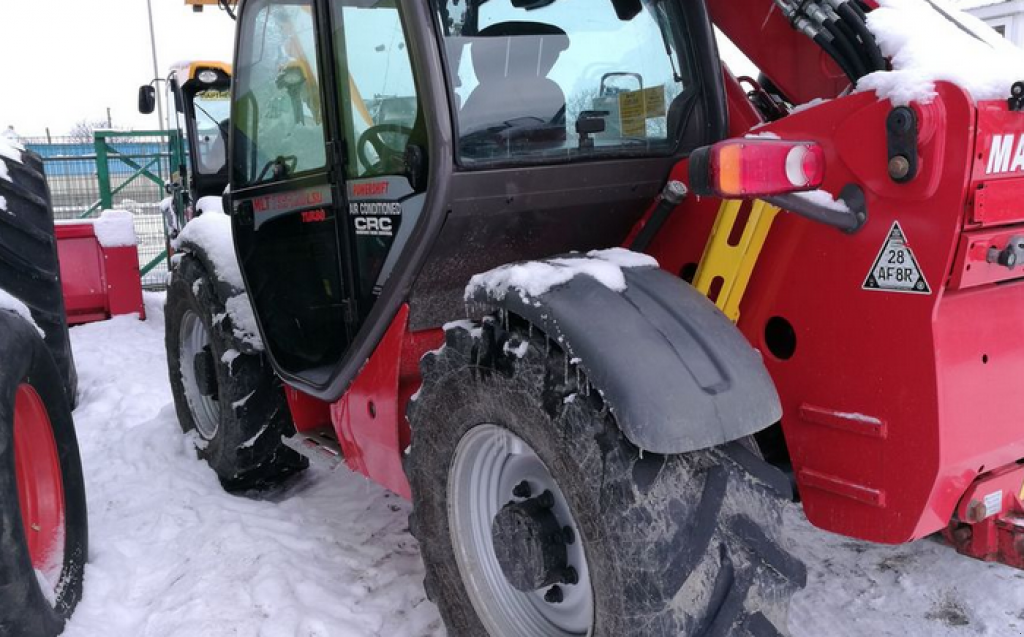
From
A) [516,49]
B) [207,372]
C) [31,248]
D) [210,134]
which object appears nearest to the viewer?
[516,49]

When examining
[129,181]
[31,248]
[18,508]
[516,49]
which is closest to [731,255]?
[516,49]

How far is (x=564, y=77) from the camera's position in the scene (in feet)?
7.91

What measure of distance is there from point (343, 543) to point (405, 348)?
1.22 meters

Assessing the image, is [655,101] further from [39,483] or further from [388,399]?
[39,483]

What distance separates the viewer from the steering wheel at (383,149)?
2.48 m

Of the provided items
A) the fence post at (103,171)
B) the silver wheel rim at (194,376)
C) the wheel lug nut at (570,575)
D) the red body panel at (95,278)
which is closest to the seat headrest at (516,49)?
the wheel lug nut at (570,575)

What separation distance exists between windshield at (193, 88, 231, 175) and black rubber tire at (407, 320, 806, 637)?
745 centimetres

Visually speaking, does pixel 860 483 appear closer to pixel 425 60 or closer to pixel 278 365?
pixel 425 60

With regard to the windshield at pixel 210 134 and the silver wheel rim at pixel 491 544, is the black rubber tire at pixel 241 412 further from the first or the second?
the windshield at pixel 210 134

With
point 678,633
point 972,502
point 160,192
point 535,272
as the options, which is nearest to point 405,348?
point 535,272

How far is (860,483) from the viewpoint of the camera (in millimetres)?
2012

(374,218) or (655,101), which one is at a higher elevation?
(655,101)

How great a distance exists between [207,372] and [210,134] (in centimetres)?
552

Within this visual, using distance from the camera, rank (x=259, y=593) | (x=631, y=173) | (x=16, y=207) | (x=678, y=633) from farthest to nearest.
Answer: (x=16, y=207) → (x=259, y=593) → (x=631, y=173) → (x=678, y=633)
